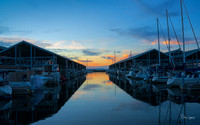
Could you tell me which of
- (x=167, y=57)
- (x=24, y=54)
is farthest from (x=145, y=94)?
(x=167, y=57)

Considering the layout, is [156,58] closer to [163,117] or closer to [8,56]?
[8,56]

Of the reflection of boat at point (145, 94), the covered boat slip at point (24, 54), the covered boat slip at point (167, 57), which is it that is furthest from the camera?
the covered boat slip at point (167, 57)

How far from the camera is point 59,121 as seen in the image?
32.8ft

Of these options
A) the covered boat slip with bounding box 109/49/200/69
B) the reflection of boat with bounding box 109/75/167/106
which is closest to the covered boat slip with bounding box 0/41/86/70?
the reflection of boat with bounding box 109/75/167/106

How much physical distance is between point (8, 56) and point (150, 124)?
37293 mm

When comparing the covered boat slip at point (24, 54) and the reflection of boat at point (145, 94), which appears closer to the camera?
the reflection of boat at point (145, 94)

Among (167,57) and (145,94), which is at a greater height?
(167,57)

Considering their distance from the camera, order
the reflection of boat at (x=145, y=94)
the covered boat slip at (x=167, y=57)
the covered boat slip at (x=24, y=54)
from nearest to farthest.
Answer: the reflection of boat at (x=145, y=94) < the covered boat slip at (x=24, y=54) < the covered boat slip at (x=167, y=57)

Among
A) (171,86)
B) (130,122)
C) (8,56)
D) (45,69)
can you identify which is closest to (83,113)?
(130,122)

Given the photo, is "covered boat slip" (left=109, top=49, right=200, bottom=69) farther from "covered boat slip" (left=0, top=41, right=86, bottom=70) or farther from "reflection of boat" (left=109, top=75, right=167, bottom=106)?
"covered boat slip" (left=0, top=41, right=86, bottom=70)

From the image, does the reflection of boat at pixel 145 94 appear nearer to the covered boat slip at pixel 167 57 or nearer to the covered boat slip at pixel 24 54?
the covered boat slip at pixel 24 54

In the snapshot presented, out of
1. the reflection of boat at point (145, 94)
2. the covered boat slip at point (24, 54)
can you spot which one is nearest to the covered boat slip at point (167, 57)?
the reflection of boat at point (145, 94)

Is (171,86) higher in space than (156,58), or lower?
lower

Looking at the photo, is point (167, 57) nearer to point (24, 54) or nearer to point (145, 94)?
point (145, 94)
